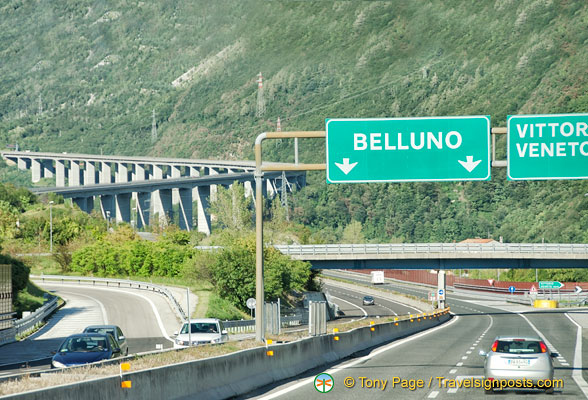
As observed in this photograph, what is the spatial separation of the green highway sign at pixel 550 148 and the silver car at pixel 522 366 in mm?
7230

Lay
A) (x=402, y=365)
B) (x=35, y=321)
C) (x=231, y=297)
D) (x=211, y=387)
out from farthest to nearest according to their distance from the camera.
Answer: (x=231, y=297) → (x=35, y=321) → (x=402, y=365) → (x=211, y=387)

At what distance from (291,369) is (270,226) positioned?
479 ft

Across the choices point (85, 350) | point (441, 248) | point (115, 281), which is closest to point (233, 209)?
point (115, 281)

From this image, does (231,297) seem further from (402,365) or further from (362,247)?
(402,365)

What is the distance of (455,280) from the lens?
179 meters

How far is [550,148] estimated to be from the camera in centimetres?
2862

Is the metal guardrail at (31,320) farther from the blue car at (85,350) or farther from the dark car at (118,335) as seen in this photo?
the blue car at (85,350)

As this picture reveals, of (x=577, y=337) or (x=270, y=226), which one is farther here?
(x=270, y=226)

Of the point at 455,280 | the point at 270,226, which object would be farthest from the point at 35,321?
the point at 455,280

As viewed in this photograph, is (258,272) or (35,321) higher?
(258,272)

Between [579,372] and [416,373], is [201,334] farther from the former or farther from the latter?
[579,372]

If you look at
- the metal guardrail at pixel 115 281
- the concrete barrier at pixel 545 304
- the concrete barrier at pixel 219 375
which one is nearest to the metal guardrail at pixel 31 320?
the metal guardrail at pixel 115 281

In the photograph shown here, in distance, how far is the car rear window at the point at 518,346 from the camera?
22734mm

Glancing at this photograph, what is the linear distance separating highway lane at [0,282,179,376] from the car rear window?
72.8 feet
